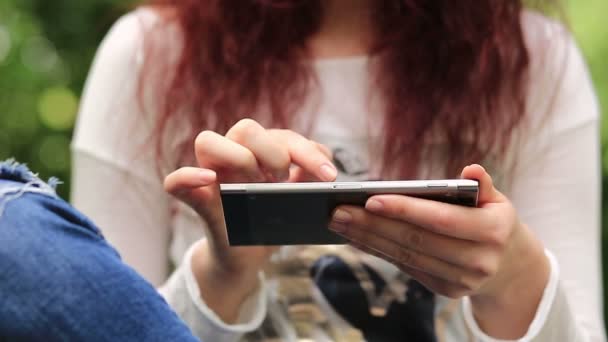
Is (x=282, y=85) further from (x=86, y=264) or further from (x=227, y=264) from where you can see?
(x=86, y=264)

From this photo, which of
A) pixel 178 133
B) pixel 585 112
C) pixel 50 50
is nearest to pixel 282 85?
pixel 178 133

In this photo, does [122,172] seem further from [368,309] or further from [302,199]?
[302,199]

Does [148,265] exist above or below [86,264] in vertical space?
below

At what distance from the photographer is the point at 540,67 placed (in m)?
1.14

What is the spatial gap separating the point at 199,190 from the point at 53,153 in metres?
1.45

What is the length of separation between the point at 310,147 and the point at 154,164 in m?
0.43

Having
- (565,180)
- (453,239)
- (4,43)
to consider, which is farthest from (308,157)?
(4,43)

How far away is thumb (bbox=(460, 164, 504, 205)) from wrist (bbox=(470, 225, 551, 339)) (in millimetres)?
106

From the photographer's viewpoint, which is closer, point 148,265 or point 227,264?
point 227,264

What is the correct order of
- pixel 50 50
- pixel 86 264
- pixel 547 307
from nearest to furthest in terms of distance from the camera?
pixel 86 264 → pixel 547 307 → pixel 50 50

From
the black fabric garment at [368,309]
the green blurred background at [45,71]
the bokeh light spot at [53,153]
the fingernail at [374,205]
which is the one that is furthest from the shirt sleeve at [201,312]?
the bokeh light spot at [53,153]

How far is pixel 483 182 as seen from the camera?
683 mm

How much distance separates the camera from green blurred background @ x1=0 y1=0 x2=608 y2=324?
2014mm

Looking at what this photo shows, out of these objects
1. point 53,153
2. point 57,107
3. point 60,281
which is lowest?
point 53,153
